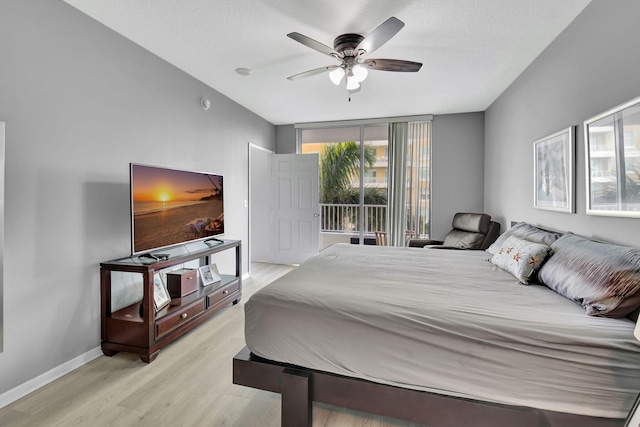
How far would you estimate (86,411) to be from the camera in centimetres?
173

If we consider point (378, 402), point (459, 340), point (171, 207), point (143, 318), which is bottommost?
point (378, 402)

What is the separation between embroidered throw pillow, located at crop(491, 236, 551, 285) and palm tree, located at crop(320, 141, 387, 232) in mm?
3392

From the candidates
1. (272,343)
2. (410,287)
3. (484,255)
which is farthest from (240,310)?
(484,255)

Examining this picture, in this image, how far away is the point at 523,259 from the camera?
1.98 meters

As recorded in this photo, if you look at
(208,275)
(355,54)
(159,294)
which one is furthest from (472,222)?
(159,294)

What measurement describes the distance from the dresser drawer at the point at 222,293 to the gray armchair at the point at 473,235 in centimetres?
242

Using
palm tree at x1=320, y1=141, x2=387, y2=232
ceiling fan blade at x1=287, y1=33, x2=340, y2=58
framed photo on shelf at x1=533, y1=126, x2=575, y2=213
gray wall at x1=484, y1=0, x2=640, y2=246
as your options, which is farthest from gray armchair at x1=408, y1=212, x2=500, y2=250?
ceiling fan blade at x1=287, y1=33, x2=340, y2=58

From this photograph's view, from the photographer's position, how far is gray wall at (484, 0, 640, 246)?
1.73m

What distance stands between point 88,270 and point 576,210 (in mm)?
3675

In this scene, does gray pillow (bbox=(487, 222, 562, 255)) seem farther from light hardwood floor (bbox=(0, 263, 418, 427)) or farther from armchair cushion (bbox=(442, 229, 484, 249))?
light hardwood floor (bbox=(0, 263, 418, 427))

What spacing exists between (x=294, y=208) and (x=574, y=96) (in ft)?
12.9

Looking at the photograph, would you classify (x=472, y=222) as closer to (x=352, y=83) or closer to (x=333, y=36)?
(x=352, y=83)

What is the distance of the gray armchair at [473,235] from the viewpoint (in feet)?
12.5

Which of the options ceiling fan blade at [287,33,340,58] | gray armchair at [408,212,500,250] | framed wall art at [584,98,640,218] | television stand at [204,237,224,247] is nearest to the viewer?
framed wall art at [584,98,640,218]
